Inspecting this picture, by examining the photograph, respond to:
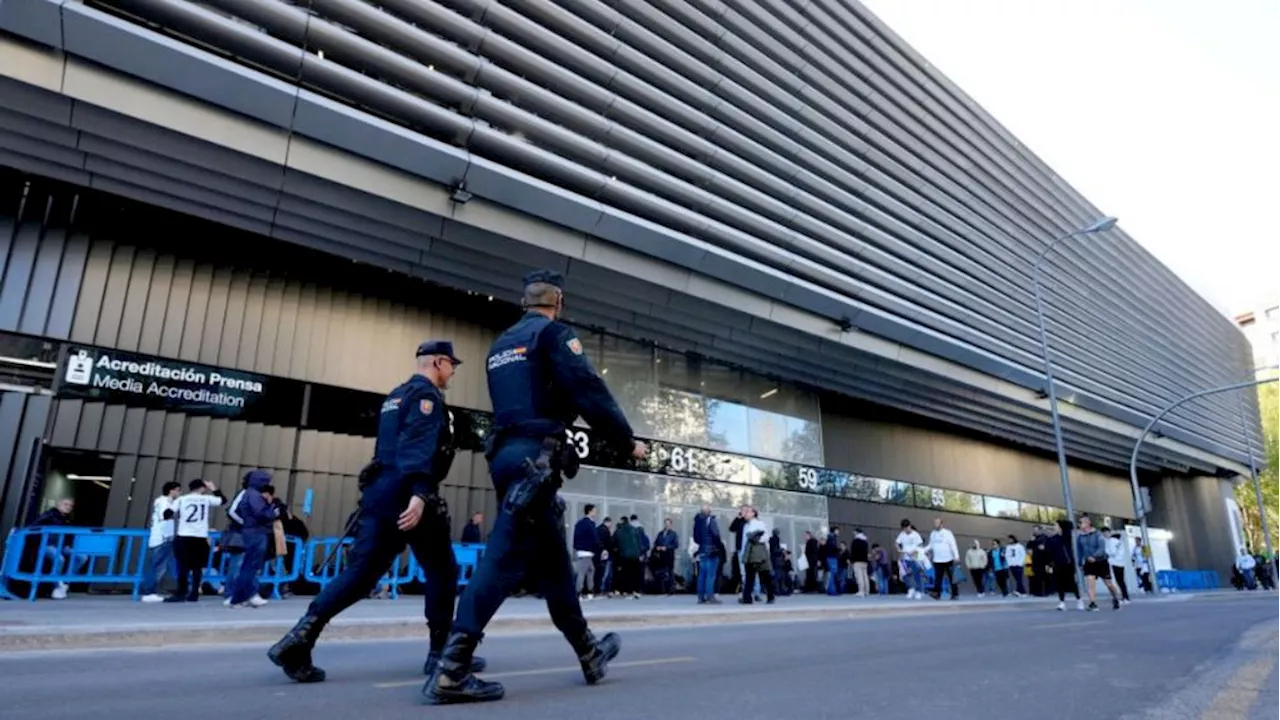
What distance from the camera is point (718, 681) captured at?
398 centimetres

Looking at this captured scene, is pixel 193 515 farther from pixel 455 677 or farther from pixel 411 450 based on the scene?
pixel 455 677

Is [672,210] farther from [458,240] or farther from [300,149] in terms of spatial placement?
[300,149]

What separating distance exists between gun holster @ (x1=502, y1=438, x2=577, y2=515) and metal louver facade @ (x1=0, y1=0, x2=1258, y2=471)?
A: 33.3 ft

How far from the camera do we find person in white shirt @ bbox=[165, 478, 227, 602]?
388 inches

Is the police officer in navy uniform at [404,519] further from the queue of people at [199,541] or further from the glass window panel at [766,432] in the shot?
the glass window panel at [766,432]

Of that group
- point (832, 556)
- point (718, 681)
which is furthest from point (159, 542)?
point (832, 556)

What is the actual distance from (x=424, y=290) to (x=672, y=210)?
5.92m

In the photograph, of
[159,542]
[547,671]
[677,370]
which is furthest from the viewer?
[677,370]

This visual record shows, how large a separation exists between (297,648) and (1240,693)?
4.56m

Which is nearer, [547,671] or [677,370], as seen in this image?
[547,671]

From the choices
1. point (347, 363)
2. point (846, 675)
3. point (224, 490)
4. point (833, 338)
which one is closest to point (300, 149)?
Result: point (347, 363)

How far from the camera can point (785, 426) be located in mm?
24500

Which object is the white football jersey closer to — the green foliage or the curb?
the curb

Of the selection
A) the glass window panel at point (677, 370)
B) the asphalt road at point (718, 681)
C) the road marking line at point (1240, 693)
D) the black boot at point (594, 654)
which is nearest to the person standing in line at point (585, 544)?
the glass window panel at point (677, 370)
